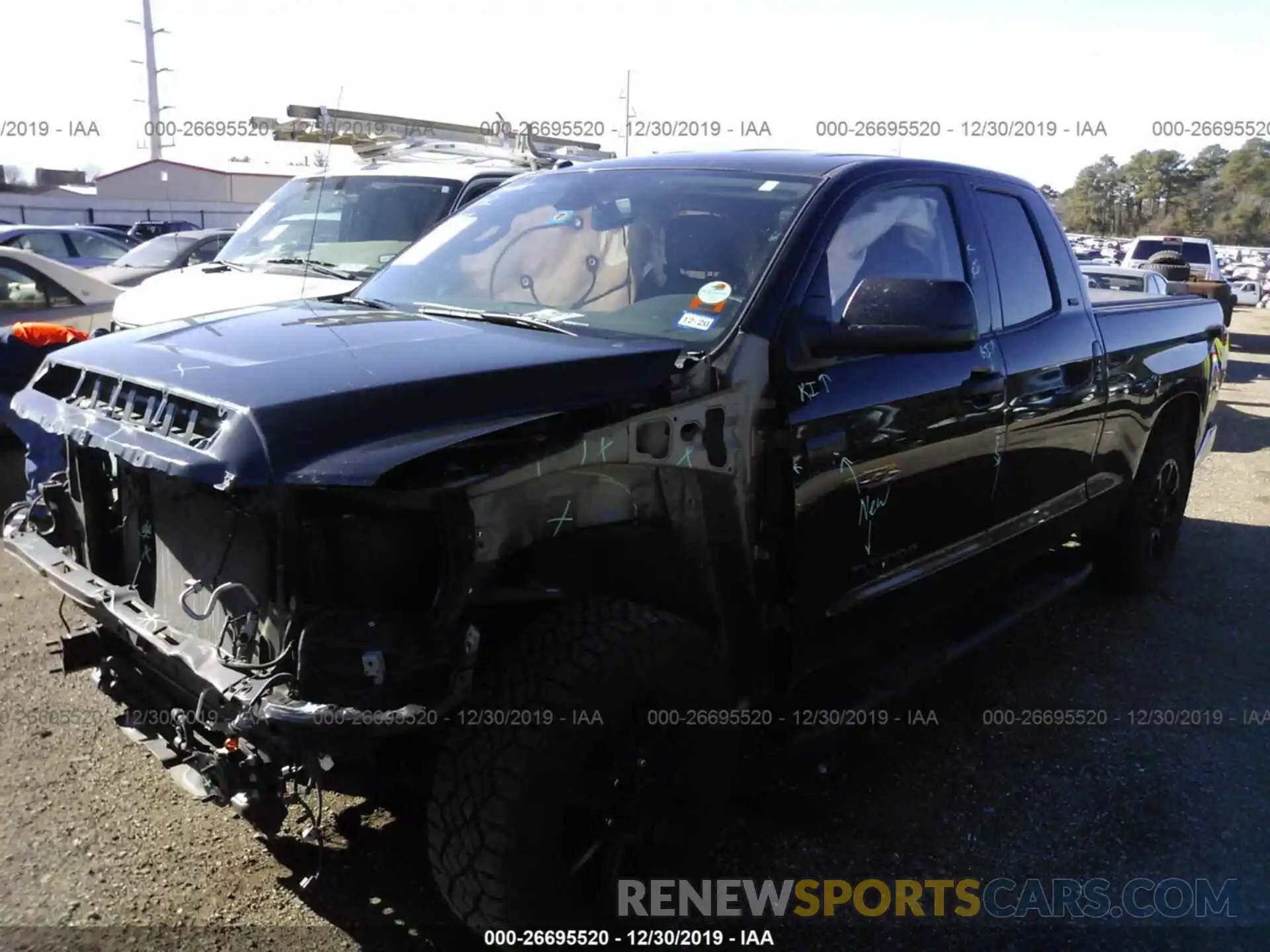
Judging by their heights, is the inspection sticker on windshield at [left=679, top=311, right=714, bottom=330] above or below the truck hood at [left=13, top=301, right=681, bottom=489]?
above

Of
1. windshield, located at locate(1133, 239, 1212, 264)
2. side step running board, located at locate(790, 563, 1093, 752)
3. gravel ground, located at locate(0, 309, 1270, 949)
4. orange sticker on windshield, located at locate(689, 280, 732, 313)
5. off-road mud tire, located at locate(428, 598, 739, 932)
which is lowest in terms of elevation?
gravel ground, located at locate(0, 309, 1270, 949)

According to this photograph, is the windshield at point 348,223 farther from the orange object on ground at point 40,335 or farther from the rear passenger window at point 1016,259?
the rear passenger window at point 1016,259

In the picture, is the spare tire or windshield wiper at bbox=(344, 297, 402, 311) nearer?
windshield wiper at bbox=(344, 297, 402, 311)

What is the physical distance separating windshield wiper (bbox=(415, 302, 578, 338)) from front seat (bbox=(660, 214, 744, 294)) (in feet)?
1.16

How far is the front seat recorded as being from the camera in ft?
10.3

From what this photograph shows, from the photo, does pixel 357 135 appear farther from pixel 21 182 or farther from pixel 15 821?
pixel 21 182

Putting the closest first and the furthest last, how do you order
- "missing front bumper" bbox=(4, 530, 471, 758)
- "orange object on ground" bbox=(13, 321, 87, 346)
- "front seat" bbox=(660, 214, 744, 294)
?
"missing front bumper" bbox=(4, 530, 471, 758) < "front seat" bbox=(660, 214, 744, 294) < "orange object on ground" bbox=(13, 321, 87, 346)

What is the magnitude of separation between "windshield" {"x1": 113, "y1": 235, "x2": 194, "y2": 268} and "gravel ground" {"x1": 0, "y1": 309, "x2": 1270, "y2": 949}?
843cm

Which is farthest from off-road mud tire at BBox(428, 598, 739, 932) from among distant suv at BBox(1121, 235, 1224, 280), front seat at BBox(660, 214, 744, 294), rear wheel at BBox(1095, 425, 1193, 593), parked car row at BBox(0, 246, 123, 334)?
distant suv at BBox(1121, 235, 1224, 280)

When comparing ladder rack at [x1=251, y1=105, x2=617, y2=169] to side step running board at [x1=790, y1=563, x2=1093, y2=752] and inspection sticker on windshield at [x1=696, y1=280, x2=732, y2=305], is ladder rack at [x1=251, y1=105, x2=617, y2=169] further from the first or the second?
inspection sticker on windshield at [x1=696, y1=280, x2=732, y2=305]

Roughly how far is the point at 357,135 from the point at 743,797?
7.29 m

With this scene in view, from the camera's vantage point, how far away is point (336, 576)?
7.39 feet

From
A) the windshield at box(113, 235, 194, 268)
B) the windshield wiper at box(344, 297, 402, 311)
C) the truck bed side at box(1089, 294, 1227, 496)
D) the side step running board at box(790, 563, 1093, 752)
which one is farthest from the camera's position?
the windshield at box(113, 235, 194, 268)

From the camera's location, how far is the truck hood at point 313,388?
216 centimetres
